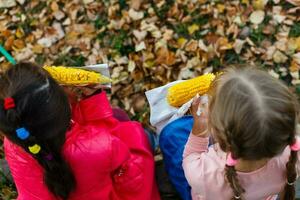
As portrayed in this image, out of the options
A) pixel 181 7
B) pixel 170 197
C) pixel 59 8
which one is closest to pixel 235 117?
pixel 170 197

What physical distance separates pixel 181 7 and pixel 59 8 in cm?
76

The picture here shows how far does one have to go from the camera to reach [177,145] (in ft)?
6.55

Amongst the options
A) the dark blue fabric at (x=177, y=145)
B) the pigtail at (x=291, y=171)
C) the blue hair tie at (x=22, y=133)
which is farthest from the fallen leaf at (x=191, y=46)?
the blue hair tie at (x=22, y=133)

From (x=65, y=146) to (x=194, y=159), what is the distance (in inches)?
18.2

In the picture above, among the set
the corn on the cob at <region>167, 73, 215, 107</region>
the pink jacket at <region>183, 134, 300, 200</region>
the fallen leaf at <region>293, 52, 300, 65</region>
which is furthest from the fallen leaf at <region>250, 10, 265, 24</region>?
the pink jacket at <region>183, 134, 300, 200</region>

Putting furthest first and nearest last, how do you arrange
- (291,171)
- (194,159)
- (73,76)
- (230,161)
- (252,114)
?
(73,76) → (194,159) → (291,171) → (230,161) → (252,114)

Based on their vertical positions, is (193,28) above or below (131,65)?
above

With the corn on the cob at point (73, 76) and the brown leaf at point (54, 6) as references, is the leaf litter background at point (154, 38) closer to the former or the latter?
the brown leaf at point (54, 6)

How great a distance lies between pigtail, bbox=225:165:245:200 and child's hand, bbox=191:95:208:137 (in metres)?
0.23

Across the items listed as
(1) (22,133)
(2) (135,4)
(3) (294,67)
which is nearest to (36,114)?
(1) (22,133)

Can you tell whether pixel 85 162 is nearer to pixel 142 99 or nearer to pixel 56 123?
pixel 56 123

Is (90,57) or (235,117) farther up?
(235,117)

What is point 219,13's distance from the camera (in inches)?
110

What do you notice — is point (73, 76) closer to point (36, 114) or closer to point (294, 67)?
point (36, 114)
